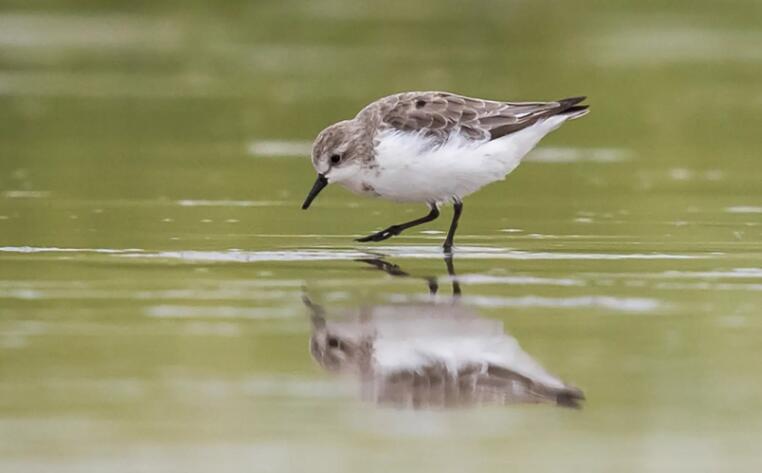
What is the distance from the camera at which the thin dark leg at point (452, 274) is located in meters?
9.59

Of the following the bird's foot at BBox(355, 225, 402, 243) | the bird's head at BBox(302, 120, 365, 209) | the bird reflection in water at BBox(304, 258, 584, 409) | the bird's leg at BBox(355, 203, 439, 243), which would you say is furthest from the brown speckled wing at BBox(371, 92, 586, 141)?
the bird reflection in water at BBox(304, 258, 584, 409)

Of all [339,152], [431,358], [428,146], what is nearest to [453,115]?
[428,146]

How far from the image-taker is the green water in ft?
21.6

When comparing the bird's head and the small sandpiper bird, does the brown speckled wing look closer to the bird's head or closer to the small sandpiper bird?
the small sandpiper bird

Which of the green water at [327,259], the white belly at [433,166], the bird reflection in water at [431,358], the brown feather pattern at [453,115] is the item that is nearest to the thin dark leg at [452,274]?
the green water at [327,259]

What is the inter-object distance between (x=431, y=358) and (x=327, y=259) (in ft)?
10.2

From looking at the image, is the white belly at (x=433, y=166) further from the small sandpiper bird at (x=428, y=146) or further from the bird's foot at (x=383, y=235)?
the bird's foot at (x=383, y=235)

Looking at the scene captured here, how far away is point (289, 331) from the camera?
8.49 metres

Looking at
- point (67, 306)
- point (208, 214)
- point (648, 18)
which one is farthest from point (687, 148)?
point (648, 18)

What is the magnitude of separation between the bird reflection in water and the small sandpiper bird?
196 cm

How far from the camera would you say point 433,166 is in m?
11.1

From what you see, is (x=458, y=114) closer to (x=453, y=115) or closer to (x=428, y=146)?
(x=453, y=115)

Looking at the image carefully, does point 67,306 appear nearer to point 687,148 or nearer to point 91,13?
point 687,148

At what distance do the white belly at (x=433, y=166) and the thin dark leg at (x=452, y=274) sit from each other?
0.48m
